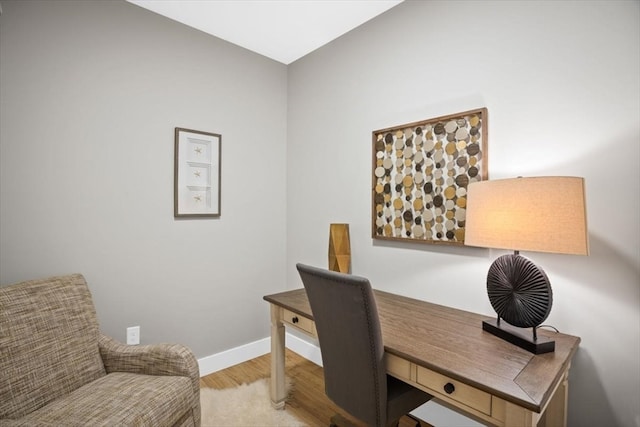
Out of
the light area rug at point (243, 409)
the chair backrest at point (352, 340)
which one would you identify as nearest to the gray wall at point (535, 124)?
the chair backrest at point (352, 340)

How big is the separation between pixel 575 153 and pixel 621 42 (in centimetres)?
45

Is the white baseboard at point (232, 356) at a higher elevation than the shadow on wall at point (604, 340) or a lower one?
lower

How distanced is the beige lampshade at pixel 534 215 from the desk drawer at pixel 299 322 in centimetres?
96

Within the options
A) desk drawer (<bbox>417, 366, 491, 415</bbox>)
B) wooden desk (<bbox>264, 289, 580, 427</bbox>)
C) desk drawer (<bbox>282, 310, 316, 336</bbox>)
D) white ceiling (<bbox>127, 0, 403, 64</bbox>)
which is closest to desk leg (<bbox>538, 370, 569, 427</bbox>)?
wooden desk (<bbox>264, 289, 580, 427</bbox>)

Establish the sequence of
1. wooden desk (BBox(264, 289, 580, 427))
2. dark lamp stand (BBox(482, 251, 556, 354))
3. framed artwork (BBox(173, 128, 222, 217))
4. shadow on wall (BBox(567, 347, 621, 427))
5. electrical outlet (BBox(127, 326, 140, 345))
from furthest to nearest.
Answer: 1. framed artwork (BBox(173, 128, 222, 217))
2. electrical outlet (BBox(127, 326, 140, 345))
3. shadow on wall (BBox(567, 347, 621, 427))
4. dark lamp stand (BBox(482, 251, 556, 354))
5. wooden desk (BBox(264, 289, 580, 427))

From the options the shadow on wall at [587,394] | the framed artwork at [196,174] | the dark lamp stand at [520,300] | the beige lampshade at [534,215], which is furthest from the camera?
the framed artwork at [196,174]

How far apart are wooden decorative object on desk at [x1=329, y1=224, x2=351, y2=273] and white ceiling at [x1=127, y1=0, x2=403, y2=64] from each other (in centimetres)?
141

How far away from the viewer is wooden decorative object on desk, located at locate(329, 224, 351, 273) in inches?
87.5

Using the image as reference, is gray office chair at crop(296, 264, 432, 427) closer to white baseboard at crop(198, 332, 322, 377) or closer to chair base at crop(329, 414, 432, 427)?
chair base at crop(329, 414, 432, 427)

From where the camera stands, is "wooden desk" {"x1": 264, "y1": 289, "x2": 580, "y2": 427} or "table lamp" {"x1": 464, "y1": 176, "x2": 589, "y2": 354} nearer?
"wooden desk" {"x1": 264, "y1": 289, "x2": 580, "y2": 427}

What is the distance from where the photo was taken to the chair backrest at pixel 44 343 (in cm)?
138

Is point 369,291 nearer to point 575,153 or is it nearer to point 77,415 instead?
point 575,153

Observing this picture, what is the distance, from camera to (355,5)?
6.85ft

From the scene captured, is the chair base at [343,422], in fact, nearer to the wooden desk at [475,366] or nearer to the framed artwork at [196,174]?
the wooden desk at [475,366]
